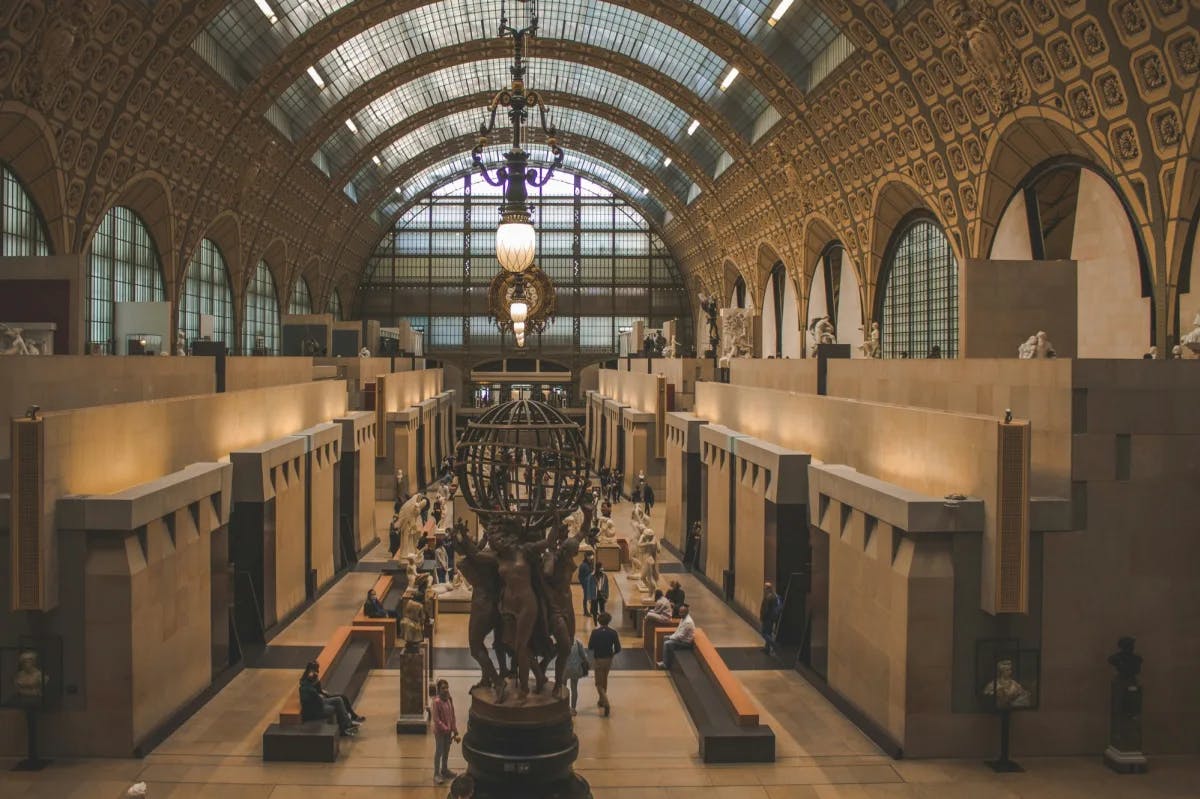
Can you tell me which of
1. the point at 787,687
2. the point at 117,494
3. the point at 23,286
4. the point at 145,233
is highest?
the point at 145,233

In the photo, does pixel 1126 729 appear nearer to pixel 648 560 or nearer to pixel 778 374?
pixel 648 560

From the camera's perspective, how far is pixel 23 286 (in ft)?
55.1

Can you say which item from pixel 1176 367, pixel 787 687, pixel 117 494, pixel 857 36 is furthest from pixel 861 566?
pixel 857 36

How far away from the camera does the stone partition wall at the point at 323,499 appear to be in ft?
70.5

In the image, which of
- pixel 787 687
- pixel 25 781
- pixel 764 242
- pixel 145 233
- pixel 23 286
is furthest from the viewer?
pixel 764 242

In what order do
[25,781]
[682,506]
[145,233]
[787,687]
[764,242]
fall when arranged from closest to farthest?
[25,781], [787,687], [682,506], [145,233], [764,242]

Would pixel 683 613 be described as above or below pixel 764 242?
below

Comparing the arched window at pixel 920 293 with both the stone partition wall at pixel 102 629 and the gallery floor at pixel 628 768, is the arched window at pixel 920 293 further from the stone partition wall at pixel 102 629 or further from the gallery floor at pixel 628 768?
the stone partition wall at pixel 102 629

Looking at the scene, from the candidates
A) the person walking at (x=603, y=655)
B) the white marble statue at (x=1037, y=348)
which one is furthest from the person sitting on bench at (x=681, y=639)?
the white marble statue at (x=1037, y=348)

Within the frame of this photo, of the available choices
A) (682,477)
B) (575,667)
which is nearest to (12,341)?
(575,667)

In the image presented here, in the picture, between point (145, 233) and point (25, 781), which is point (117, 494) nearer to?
point (25, 781)

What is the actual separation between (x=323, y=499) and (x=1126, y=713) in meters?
16.0

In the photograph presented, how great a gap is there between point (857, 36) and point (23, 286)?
67.3ft

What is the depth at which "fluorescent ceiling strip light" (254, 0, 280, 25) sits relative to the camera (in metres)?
32.6
